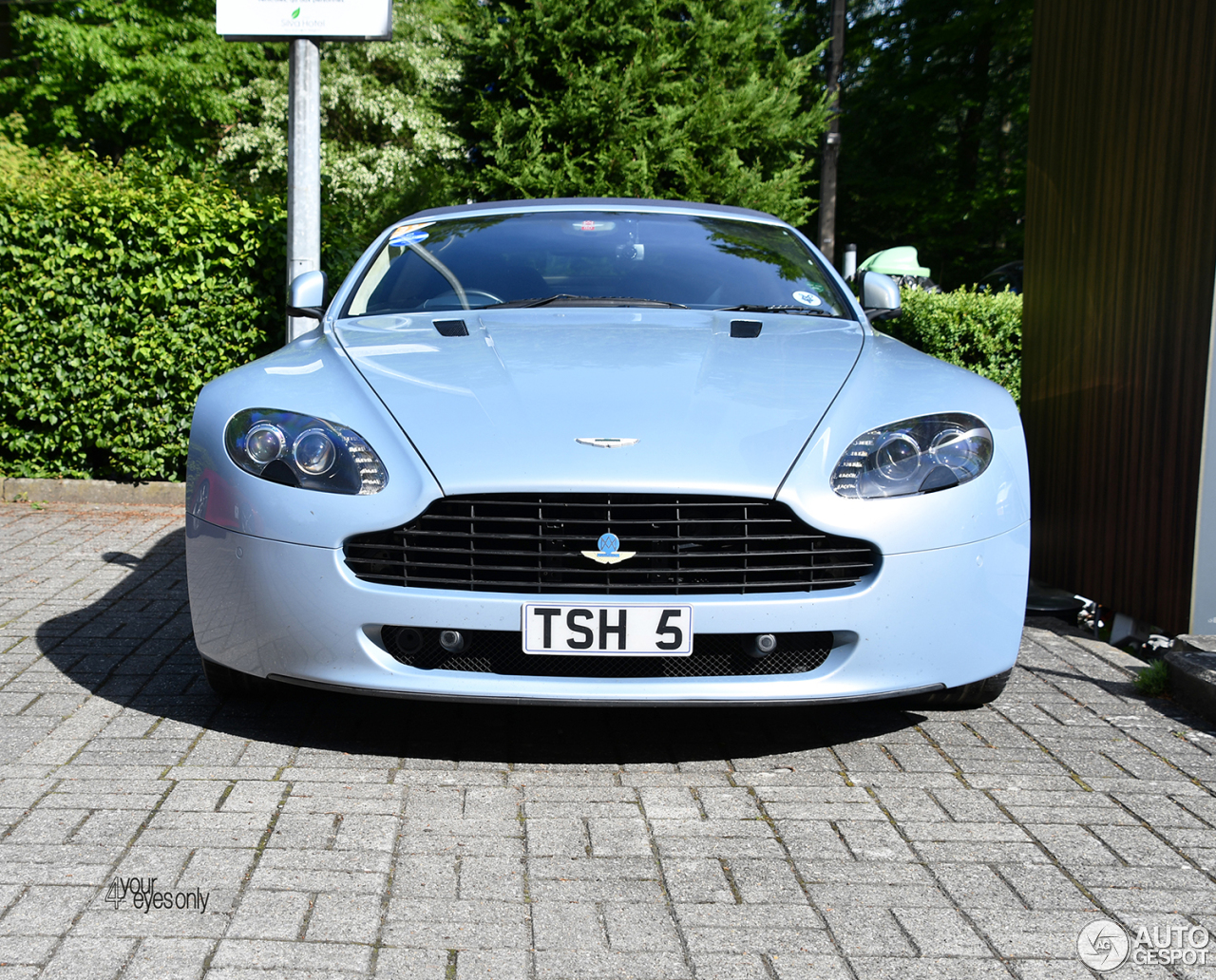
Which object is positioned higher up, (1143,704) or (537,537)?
(537,537)

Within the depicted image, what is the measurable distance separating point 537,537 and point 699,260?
6.21ft

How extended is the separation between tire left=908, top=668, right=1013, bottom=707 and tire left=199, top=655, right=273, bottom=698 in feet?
5.99

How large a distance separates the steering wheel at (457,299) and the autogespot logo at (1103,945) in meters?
2.72

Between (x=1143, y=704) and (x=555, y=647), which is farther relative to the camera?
(x=1143, y=704)

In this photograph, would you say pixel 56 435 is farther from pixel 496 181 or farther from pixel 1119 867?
pixel 496 181

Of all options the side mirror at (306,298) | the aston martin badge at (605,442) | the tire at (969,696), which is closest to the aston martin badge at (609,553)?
the aston martin badge at (605,442)

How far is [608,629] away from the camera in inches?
115

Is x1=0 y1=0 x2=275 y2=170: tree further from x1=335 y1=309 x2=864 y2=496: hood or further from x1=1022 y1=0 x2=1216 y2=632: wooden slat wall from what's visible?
x1=335 y1=309 x2=864 y2=496: hood

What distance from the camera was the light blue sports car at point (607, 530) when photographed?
2.95 m

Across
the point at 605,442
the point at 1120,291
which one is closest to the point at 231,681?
the point at 605,442

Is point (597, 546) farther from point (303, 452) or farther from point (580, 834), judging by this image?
point (303, 452)

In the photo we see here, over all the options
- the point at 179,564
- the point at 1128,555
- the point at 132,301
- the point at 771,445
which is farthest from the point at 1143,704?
the point at 132,301

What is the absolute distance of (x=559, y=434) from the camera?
3.04 metres

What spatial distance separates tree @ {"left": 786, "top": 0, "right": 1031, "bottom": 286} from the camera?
28.6 meters
